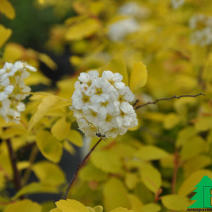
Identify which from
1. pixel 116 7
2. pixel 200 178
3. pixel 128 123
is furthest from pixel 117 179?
pixel 116 7

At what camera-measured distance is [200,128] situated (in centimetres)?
74

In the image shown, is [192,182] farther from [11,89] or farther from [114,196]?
[11,89]

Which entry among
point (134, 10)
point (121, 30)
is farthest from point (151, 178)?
point (134, 10)

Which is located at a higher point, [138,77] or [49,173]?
[138,77]

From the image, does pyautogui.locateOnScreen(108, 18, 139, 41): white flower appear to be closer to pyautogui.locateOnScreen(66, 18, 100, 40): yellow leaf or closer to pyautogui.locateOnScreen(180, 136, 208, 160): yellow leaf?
pyautogui.locateOnScreen(66, 18, 100, 40): yellow leaf

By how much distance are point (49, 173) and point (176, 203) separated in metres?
0.45

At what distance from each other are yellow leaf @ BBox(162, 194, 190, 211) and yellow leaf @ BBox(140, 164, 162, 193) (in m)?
0.05

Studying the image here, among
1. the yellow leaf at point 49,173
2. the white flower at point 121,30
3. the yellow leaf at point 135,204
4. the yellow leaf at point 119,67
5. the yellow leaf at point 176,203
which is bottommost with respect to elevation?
the yellow leaf at point 135,204

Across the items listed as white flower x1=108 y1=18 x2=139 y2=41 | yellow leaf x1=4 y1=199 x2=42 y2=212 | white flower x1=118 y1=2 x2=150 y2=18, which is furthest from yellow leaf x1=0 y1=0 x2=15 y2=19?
white flower x1=118 y1=2 x2=150 y2=18

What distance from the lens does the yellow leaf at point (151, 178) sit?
69 centimetres

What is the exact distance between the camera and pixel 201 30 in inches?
40.6

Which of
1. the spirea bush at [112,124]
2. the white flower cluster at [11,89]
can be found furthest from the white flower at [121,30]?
the white flower cluster at [11,89]

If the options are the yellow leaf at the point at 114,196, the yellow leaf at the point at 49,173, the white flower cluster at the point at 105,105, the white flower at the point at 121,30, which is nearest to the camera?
the white flower cluster at the point at 105,105

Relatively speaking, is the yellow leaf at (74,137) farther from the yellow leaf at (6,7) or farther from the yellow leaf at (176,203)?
the yellow leaf at (6,7)
